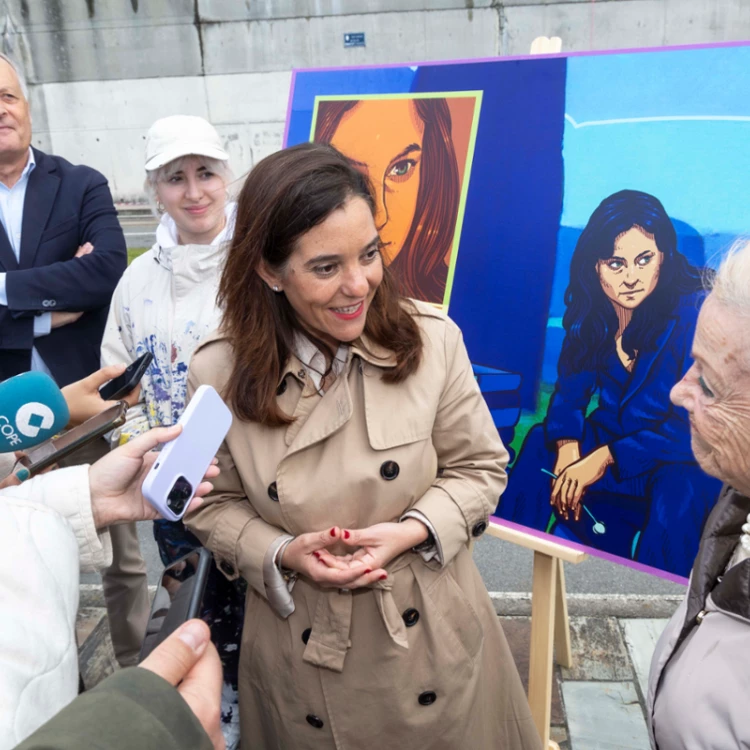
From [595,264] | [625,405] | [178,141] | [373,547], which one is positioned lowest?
[373,547]

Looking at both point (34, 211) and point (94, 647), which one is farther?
point (94, 647)

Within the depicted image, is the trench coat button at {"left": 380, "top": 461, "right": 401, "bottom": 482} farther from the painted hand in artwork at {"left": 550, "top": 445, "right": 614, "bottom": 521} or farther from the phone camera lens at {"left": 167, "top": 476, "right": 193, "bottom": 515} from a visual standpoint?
the painted hand in artwork at {"left": 550, "top": 445, "right": 614, "bottom": 521}

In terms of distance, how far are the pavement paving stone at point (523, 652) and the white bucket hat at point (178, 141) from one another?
2.26m

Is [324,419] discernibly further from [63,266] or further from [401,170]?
[63,266]

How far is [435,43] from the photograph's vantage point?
38.7ft

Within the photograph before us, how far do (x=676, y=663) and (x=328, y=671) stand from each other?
81 cm

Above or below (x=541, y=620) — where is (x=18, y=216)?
above

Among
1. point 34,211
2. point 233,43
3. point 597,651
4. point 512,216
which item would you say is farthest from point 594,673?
point 233,43

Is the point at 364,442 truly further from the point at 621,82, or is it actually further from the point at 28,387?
the point at 621,82

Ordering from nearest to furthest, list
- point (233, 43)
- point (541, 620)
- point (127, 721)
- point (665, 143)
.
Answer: point (127, 721) < point (665, 143) < point (541, 620) < point (233, 43)

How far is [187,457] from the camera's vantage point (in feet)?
4.55

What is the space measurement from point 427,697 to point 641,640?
171cm

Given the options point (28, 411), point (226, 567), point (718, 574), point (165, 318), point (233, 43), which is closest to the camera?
point (718, 574)

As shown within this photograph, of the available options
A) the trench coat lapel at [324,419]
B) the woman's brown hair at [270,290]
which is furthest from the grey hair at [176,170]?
the trench coat lapel at [324,419]
